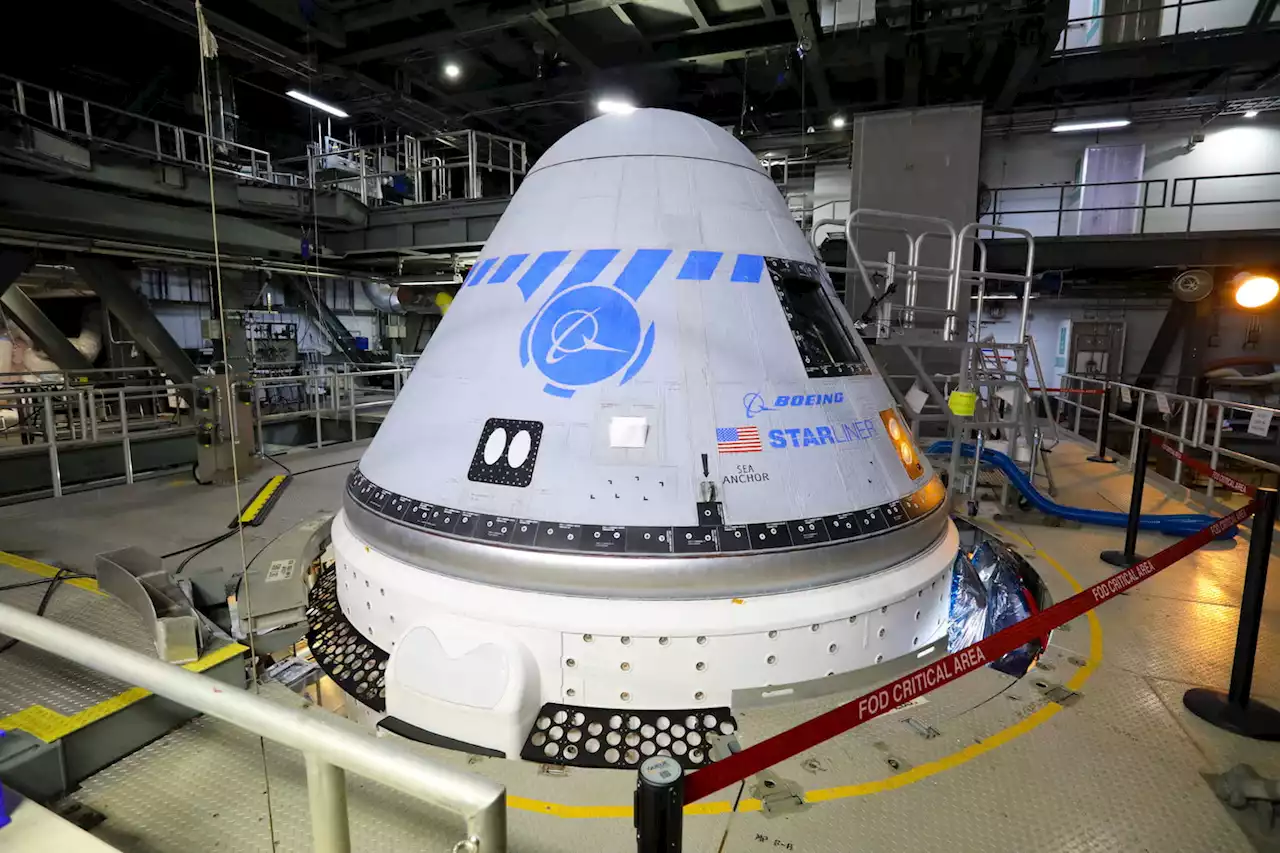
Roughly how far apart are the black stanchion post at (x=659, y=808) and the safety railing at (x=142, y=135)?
11.4 metres

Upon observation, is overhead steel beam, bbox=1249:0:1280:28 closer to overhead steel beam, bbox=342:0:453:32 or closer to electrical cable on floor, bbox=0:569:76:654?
overhead steel beam, bbox=342:0:453:32

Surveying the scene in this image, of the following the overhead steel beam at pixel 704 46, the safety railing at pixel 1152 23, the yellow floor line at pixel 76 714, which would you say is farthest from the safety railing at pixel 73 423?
the safety railing at pixel 1152 23

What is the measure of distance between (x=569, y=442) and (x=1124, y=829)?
2.68 metres

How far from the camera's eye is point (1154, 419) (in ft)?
55.1

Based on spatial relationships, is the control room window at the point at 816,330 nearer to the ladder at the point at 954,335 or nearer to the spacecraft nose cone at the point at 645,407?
the spacecraft nose cone at the point at 645,407

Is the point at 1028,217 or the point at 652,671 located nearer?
the point at 652,671

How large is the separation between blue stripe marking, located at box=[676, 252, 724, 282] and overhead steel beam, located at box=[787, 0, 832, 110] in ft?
18.2

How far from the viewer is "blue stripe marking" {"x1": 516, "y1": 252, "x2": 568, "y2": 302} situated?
12.0 feet

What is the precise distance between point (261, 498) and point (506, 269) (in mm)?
4501

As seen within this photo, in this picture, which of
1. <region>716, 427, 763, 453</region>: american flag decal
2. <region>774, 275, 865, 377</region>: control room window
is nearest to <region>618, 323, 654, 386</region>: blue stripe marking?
<region>716, 427, 763, 453</region>: american flag decal

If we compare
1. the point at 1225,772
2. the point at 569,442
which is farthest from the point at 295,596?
the point at 1225,772

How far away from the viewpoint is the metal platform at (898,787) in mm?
2338

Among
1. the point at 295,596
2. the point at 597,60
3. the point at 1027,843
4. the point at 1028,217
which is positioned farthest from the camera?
the point at 1028,217

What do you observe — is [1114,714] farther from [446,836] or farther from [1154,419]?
[1154,419]
